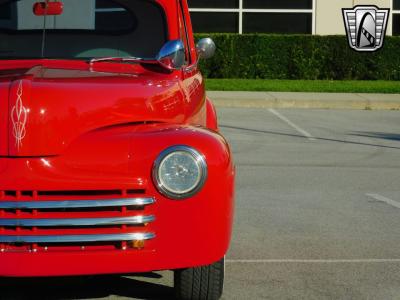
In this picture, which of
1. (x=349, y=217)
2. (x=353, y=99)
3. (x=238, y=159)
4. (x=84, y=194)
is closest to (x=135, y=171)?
(x=84, y=194)

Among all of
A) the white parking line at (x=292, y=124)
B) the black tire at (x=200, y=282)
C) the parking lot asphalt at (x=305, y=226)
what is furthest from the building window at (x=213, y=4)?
the black tire at (x=200, y=282)

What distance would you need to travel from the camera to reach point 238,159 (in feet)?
42.0

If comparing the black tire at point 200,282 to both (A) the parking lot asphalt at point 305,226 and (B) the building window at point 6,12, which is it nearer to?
(A) the parking lot asphalt at point 305,226

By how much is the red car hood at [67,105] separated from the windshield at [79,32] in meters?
0.56

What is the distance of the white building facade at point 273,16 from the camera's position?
28.2 m

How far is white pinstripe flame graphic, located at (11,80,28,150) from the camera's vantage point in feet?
17.1

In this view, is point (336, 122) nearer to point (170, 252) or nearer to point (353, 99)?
point (353, 99)

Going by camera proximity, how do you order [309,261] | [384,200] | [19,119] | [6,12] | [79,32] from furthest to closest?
[384,200] < [309,261] < [6,12] < [79,32] < [19,119]

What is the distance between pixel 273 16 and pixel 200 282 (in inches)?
911

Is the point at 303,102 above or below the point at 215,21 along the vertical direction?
below

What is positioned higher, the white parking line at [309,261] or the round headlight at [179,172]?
the round headlight at [179,172]

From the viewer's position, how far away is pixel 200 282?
18.3 ft

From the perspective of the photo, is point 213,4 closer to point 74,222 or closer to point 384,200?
point 384,200

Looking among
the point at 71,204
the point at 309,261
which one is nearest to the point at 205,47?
the point at 309,261
